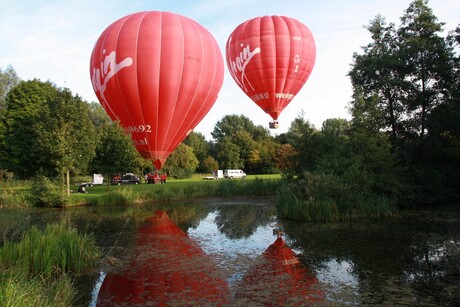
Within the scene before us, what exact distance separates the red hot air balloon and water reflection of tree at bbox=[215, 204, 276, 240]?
698 centimetres

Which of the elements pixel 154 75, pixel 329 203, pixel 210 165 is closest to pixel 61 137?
pixel 154 75

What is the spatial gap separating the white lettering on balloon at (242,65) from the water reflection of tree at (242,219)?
25.3 ft

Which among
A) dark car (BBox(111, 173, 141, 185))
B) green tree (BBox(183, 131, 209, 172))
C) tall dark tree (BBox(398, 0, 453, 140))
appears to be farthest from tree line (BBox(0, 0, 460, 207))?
green tree (BBox(183, 131, 209, 172))

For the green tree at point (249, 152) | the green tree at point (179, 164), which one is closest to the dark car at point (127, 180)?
the green tree at point (179, 164)

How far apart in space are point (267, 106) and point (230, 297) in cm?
1766

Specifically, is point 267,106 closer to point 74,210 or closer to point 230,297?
point 74,210

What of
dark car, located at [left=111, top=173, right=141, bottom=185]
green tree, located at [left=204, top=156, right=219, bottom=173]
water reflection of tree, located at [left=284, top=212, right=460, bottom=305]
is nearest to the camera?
water reflection of tree, located at [left=284, top=212, right=460, bottom=305]

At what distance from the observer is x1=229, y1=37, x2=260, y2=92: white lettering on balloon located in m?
21.7

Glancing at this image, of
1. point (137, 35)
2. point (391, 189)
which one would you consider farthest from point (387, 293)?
point (137, 35)

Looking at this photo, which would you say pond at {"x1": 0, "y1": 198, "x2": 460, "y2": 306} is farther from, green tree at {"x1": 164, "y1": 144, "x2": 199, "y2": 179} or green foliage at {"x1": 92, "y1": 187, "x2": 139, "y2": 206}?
green tree at {"x1": 164, "y1": 144, "x2": 199, "y2": 179}

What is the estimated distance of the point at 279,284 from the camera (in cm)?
656

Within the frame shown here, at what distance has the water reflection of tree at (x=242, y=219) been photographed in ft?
38.7

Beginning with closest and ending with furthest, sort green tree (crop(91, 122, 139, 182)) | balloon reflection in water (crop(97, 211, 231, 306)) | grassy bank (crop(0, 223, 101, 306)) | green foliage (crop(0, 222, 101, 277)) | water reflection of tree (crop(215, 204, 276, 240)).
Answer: grassy bank (crop(0, 223, 101, 306)) < balloon reflection in water (crop(97, 211, 231, 306)) < green foliage (crop(0, 222, 101, 277)) < water reflection of tree (crop(215, 204, 276, 240)) < green tree (crop(91, 122, 139, 182))

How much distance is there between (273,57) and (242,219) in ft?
34.3
